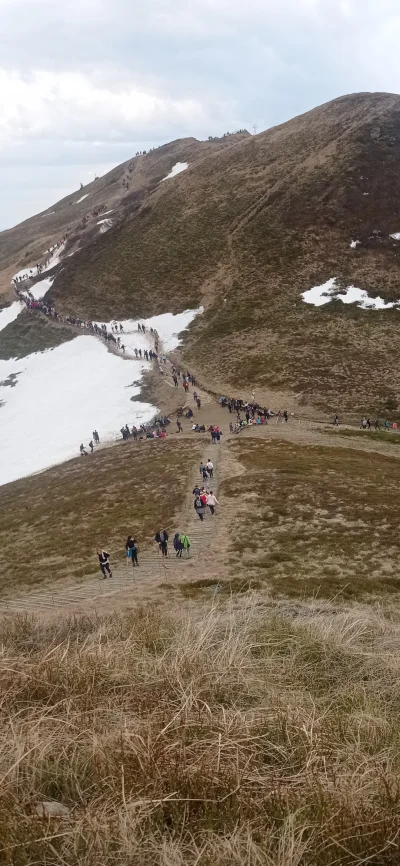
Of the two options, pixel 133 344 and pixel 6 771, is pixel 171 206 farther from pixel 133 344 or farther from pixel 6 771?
pixel 6 771

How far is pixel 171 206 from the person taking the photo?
104812 millimetres

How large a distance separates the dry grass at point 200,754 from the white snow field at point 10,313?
93.1 meters

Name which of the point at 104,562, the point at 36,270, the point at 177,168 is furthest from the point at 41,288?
the point at 104,562

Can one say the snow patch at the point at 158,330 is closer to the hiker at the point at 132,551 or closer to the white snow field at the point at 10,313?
the white snow field at the point at 10,313

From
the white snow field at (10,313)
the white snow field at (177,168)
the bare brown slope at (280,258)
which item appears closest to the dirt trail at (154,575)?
the bare brown slope at (280,258)

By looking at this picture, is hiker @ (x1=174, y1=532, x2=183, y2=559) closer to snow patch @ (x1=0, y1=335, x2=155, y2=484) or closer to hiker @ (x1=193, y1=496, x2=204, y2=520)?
hiker @ (x1=193, y1=496, x2=204, y2=520)

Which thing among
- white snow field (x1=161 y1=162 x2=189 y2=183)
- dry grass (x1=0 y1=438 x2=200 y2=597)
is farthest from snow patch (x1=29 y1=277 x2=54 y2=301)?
dry grass (x1=0 y1=438 x2=200 y2=597)

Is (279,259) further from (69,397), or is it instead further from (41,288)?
(41,288)

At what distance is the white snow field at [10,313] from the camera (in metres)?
93.4

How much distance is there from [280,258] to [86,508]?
63.5m

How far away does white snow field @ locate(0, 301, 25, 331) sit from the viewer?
93375 mm

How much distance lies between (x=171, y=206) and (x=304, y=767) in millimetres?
110843

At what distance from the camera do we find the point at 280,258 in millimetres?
83625

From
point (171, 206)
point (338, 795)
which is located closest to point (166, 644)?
point (338, 795)
